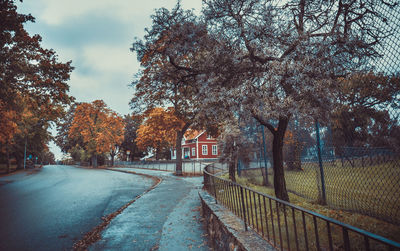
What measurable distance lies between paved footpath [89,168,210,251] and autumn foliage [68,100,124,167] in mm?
32790

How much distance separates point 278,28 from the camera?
4.77 m

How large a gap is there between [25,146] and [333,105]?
4159 cm

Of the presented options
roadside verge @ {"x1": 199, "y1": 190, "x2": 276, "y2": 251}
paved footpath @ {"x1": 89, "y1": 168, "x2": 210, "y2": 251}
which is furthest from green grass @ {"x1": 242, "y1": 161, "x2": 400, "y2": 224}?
paved footpath @ {"x1": 89, "y1": 168, "x2": 210, "y2": 251}

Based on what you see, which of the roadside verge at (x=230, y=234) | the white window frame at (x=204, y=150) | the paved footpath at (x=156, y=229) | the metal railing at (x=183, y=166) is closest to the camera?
the roadside verge at (x=230, y=234)

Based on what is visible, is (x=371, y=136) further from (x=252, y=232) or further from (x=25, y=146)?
(x=25, y=146)

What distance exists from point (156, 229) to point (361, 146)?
16.7 ft

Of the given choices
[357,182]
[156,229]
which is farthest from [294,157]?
[156,229]

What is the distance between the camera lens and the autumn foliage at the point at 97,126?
38438 millimetres

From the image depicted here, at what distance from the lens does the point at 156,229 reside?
19.5ft

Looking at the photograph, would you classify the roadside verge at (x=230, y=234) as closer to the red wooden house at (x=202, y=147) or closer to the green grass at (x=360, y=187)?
the green grass at (x=360, y=187)

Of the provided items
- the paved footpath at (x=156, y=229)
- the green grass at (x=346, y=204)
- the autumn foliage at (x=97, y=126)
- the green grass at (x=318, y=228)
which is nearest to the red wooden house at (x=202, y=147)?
the autumn foliage at (x=97, y=126)

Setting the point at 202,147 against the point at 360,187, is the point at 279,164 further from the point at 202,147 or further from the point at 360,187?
the point at 202,147

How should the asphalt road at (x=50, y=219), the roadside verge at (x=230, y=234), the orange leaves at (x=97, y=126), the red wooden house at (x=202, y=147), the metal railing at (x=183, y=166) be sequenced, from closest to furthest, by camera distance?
the roadside verge at (x=230, y=234) < the asphalt road at (x=50, y=219) < the metal railing at (x=183, y=166) < the orange leaves at (x=97, y=126) < the red wooden house at (x=202, y=147)

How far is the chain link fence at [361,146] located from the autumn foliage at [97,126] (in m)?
37.3
